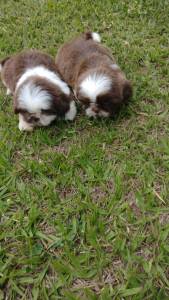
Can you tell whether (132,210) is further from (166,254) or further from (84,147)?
(84,147)

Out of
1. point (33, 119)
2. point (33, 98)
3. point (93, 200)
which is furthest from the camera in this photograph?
point (33, 119)

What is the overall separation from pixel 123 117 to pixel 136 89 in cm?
54

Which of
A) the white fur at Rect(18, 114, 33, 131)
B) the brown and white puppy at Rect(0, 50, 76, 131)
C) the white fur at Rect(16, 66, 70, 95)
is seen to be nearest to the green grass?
the white fur at Rect(18, 114, 33, 131)

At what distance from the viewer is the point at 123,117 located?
15.5 feet

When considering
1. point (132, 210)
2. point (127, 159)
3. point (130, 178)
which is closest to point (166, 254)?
point (132, 210)

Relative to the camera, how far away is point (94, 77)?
14.4 feet

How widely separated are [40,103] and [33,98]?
10 centimetres

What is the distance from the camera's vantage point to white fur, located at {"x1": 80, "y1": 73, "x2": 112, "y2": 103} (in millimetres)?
4293

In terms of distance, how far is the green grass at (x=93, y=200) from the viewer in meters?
3.34

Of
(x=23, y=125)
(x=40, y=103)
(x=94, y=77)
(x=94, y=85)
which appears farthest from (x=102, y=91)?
(x=23, y=125)

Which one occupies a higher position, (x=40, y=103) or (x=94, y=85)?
(x=94, y=85)

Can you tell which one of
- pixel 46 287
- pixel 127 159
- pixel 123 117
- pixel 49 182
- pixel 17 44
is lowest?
pixel 46 287

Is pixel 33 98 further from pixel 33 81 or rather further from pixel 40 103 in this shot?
pixel 33 81

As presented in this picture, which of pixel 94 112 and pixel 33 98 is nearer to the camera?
pixel 33 98
